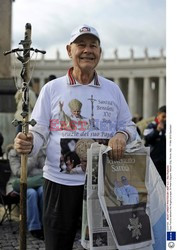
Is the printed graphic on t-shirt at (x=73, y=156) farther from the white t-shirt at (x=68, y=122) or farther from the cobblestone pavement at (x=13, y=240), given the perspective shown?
the cobblestone pavement at (x=13, y=240)

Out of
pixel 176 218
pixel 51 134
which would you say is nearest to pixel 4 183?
pixel 51 134

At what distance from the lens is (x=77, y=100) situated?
8.98 ft

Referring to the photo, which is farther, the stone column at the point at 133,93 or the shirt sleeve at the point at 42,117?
the stone column at the point at 133,93

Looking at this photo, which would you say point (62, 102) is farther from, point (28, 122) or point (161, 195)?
point (161, 195)

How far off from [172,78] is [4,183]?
4.77 meters

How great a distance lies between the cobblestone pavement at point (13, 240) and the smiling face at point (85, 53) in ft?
8.68

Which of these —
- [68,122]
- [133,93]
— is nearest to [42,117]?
[68,122]

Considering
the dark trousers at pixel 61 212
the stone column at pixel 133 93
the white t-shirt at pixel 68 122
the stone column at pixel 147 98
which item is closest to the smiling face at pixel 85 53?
the white t-shirt at pixel 68 122

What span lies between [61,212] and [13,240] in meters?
2.75

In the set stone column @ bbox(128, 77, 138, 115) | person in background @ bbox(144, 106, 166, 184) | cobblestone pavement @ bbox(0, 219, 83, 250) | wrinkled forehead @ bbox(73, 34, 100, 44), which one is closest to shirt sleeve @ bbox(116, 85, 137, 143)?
wrinkled forehead @ bbox(73, 34, 100, 44)

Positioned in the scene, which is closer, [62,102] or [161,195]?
[62,102]

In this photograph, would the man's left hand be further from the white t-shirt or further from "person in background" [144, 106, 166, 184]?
"person in background" [144, 106, 166, 184]

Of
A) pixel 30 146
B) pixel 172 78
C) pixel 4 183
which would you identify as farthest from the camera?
pixel 4 183

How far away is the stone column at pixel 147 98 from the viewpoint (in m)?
65.2
